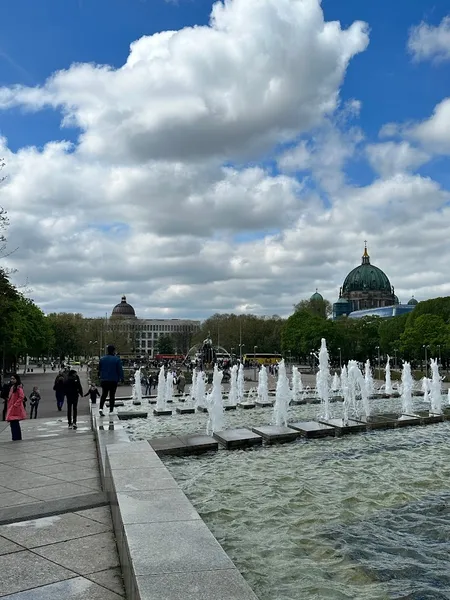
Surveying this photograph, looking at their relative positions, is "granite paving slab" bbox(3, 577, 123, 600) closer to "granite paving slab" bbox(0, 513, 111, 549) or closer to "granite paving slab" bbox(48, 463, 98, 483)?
"granite paving slab" bbox(0, 513, 111, 549)

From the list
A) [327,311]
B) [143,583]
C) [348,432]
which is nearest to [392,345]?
[327,311]

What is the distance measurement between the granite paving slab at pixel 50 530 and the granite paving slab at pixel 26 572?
0.28 m

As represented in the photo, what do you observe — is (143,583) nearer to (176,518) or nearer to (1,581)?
(176,518)

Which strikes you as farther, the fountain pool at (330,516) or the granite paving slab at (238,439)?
the granite paving slab at (238,439)

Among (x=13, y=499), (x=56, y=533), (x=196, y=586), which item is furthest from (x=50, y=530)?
(x=196, y=586)

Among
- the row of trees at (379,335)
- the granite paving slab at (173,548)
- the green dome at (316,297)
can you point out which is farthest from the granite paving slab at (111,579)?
the green dome at (316,297)

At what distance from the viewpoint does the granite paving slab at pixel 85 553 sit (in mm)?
4676

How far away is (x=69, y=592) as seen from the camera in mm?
4160

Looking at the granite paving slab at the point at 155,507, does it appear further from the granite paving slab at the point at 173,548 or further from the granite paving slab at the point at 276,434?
the granite paving slab at the point at 276,434

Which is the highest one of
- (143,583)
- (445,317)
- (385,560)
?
(445,317)

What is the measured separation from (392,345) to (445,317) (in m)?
8.63

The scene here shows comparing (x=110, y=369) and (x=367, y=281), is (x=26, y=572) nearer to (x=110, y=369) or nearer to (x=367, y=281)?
(x=110, y=369)

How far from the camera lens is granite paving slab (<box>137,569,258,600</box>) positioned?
10.8ft

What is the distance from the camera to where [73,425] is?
1585cm
